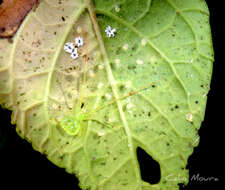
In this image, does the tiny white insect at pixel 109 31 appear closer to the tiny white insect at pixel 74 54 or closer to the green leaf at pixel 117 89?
the green leaf at pixel 117 89

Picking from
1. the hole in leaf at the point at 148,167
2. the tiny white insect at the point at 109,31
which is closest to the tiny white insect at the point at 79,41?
the tiny white insect at the point at 109,31

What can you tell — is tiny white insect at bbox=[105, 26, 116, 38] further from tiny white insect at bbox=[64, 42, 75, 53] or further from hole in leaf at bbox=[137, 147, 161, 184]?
hole in leaf at bbox=[137, 147, 161, 184]

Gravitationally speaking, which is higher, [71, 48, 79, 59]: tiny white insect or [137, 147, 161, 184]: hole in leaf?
[71, 48, 79, 59]: tiny white insect

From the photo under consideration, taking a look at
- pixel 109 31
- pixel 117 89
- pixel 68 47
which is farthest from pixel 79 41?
pixel 117 89

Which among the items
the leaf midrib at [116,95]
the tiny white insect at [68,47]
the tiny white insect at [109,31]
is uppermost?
the tiny white insect at [109,31]

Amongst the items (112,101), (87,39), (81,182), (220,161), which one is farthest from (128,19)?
(220,161)

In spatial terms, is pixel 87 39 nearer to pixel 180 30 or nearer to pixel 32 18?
pixel 32 18

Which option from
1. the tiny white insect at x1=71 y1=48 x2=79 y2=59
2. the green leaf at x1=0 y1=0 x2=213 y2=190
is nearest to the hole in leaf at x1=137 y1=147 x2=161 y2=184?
the green leaf at x1=0 y1=0 x2=213 y2=190
